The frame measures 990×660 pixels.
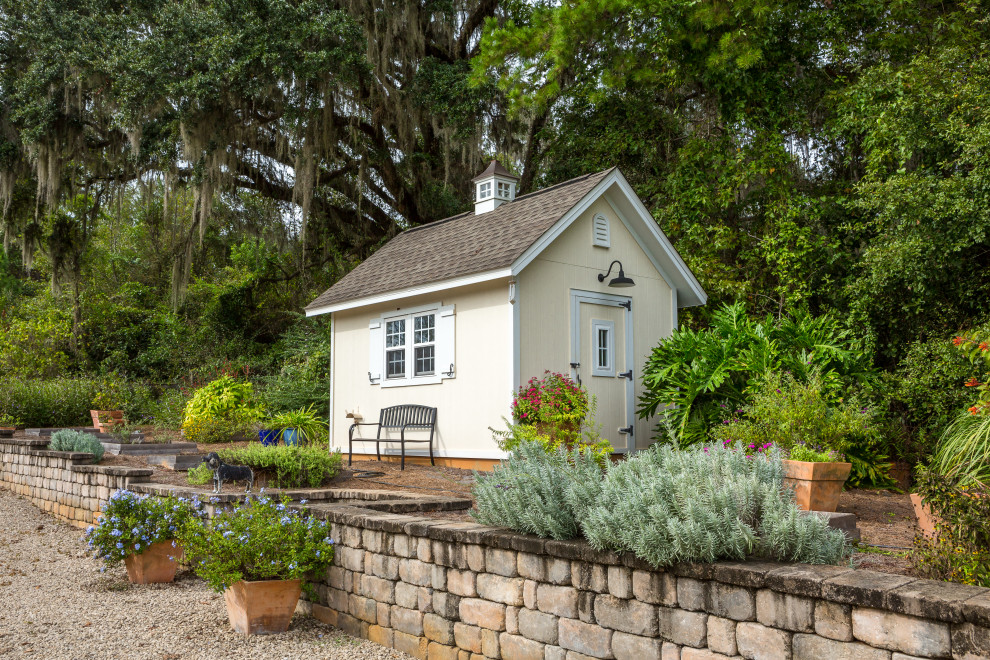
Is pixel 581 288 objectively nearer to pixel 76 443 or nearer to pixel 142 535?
pixel 142 535

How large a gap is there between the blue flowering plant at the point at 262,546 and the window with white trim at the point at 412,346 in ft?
19.6

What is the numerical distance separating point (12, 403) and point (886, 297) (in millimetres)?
15364

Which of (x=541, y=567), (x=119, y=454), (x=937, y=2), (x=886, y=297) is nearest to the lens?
(x=541, y=567)

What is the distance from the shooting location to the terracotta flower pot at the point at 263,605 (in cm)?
500

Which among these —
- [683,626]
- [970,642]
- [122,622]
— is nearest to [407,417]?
[122,622]

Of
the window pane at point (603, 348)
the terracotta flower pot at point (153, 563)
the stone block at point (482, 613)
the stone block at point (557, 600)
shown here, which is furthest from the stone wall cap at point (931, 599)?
the window pane at point (603, 348)

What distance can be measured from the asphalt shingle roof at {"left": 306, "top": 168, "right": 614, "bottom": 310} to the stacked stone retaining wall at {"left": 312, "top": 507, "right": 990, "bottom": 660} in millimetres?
5586

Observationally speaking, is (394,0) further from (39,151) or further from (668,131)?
(39,151)

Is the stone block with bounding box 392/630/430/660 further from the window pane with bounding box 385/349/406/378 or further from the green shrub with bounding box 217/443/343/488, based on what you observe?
the window pane with bounding box 385/349/406/378

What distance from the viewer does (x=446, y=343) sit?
11.4 meters

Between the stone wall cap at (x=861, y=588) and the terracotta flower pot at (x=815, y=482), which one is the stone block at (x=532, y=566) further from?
the terracotta flower pot at (x=815, y=482)

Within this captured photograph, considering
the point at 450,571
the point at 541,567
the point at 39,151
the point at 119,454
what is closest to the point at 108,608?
the point at 450,571

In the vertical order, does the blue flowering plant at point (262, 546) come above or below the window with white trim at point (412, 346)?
below

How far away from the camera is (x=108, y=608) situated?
19.0 feet
